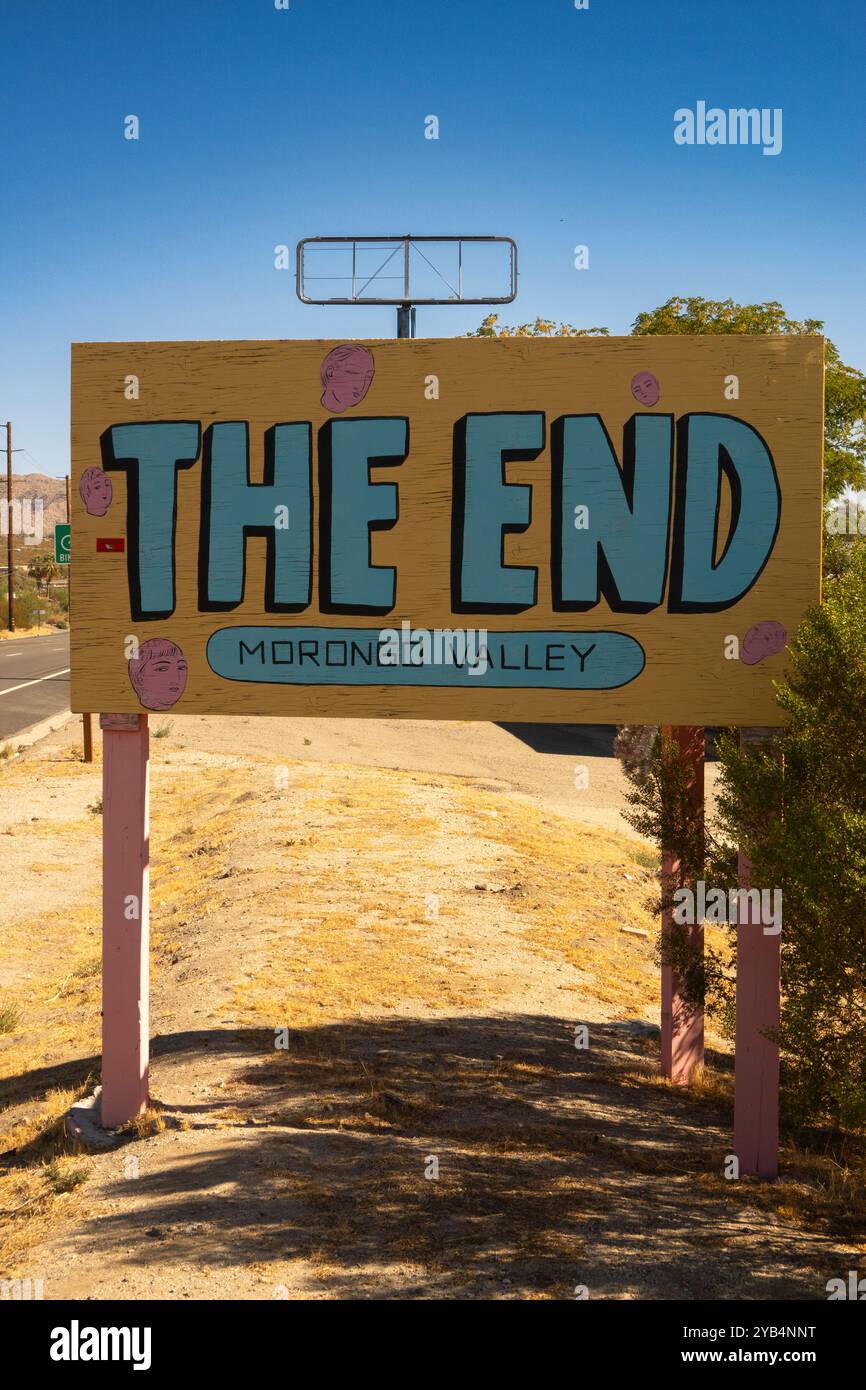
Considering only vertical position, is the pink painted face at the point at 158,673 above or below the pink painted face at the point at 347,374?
below

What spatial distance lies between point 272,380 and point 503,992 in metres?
6.33

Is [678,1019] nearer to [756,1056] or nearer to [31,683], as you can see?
[756,1056]

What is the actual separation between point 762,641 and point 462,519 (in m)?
2.08

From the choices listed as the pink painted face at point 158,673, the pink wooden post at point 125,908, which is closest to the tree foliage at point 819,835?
the pink painted face at point 158,673

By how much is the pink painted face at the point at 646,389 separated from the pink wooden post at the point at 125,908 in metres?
3.91

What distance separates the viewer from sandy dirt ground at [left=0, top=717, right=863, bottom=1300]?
18.8 feet

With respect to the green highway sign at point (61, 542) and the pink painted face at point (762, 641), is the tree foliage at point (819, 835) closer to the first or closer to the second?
the pink painted face at point (762, 641)

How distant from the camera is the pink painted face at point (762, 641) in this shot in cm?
707

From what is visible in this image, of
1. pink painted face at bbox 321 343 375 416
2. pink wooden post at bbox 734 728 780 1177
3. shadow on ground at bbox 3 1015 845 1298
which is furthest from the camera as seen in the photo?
pink painted face at bbox 321 343 375 416

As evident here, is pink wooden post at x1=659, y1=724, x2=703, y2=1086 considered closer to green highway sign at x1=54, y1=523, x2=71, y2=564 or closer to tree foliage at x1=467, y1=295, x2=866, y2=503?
tree foliage at x1=467, y1=295, x2=866, y2=503

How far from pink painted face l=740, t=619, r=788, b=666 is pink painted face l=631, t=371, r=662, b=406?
1.59 metres

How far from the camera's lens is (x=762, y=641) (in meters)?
7.09

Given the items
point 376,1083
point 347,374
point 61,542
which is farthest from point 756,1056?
point 61,542

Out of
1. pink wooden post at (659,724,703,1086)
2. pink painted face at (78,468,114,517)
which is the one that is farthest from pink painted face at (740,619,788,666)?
pink painted face at (78,468,114,517)
